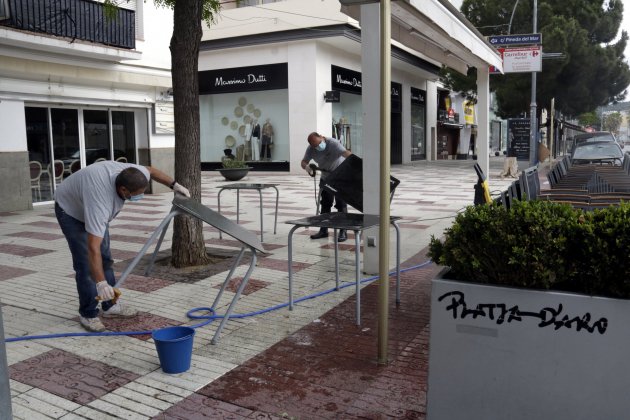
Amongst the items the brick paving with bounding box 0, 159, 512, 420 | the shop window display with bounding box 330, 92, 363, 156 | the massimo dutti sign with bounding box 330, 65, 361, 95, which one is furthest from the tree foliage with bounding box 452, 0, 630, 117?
the brick paving with bounding box 0, 159, 512, 420

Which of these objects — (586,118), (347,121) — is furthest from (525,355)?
(586,118)

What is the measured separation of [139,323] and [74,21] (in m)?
10.3

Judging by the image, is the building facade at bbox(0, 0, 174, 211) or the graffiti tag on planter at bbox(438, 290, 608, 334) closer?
the graffiti tag on planter at bbox(438, 290, 608, 334)

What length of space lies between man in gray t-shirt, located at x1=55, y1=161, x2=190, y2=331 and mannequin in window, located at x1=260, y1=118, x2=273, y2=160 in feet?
63.2

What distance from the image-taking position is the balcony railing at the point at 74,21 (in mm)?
11578

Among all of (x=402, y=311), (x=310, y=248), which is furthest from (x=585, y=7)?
(x=402, y=311)

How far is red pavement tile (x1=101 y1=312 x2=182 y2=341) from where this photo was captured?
15.0ft

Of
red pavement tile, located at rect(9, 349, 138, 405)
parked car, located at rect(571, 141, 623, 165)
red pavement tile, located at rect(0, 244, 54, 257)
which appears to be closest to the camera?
red pavement tile, located at rect(9, 349, 138, 405)

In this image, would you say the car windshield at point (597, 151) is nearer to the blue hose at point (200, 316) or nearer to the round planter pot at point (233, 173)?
the round planter pot at point (233, 173)

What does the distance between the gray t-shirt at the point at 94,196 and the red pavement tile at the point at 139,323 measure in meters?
0.95

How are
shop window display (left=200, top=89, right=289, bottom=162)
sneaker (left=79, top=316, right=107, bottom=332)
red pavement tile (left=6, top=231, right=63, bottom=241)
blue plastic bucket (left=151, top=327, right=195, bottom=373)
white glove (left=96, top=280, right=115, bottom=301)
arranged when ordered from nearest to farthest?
blue plastic bucket (left=151, top=327, right=195, bottom=373) < white glove (left=96, top=280, right=115, bottom=301) < sneaker (left=79, top=316, right=107, bottom=332) < red pavement tile (left=6, top=231, right=63, bottom=241) < shop window display (left=200, top=89, right=289, bottom=162)

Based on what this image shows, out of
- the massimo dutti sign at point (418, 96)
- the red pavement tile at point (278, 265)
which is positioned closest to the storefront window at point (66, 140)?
the red pavement tile at point (278, 265)

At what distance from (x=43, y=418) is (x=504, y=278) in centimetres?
264

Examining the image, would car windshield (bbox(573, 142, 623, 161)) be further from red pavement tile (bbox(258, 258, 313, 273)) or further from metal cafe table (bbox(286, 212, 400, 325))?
metal cafe table (bbox(286, 212, 400, 325))
